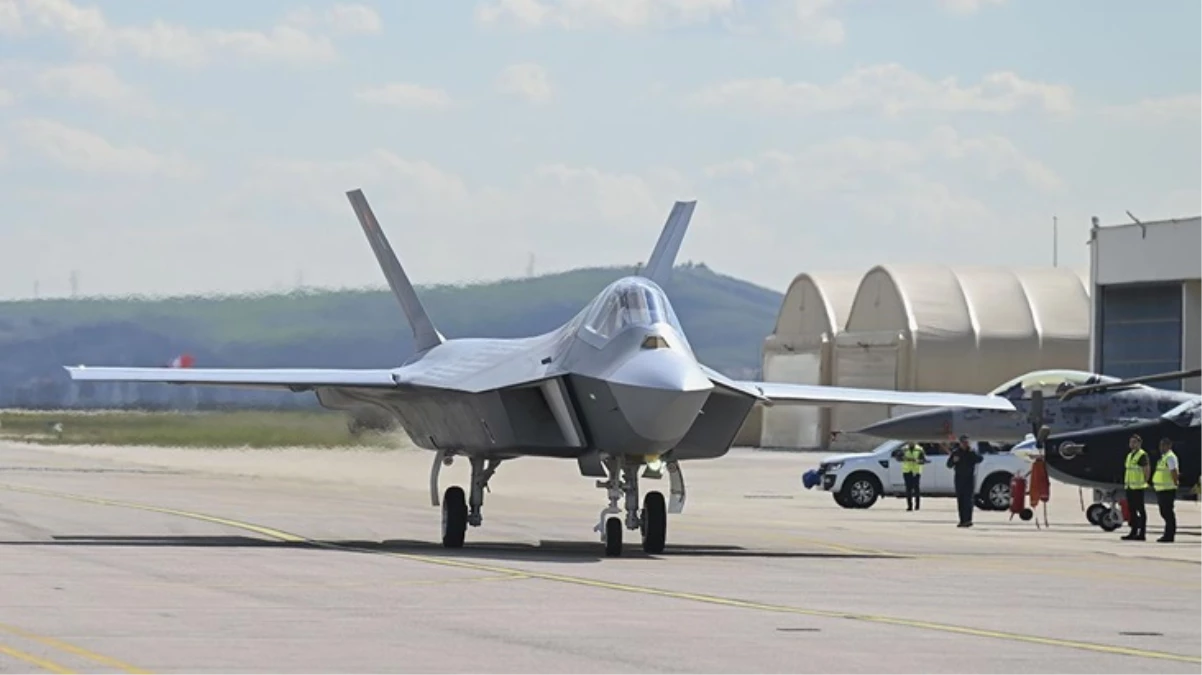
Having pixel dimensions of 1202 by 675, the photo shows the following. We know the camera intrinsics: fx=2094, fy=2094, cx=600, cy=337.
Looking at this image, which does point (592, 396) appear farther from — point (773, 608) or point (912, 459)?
point (912, 459)

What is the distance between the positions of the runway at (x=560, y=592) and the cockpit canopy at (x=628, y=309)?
226cm

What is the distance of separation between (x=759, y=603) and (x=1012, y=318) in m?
53.3

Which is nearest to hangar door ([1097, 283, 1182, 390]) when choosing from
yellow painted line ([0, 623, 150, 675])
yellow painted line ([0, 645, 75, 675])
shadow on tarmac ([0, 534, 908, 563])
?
shadow on tarmac ([0, 534, 908, 563])

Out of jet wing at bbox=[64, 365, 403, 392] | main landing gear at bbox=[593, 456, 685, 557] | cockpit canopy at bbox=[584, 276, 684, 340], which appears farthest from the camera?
jet wing at bbox=[64, 365, 403, 392]

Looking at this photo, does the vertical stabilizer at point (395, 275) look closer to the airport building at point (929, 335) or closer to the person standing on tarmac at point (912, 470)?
the person standing on tarmac at point (912, 470)

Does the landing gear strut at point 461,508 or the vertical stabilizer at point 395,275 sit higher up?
the vertical stabilizer at point 395,275

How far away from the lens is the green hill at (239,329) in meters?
44.2

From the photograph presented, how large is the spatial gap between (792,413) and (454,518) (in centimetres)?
5040

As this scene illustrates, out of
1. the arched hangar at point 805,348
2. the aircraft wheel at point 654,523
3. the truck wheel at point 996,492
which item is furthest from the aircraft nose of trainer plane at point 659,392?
the arched hangar at point 805,348

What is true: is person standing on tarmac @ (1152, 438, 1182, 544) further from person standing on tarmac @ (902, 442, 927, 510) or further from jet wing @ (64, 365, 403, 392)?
jet wing @ (64, 365, 403, 392)

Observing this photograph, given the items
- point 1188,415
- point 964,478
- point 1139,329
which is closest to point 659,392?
point 1188,415

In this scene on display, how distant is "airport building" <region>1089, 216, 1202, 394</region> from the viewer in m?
50.2

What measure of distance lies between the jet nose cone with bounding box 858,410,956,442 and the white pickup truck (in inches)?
29.8

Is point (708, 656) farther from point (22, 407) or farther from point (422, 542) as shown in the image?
point (22, 407)
